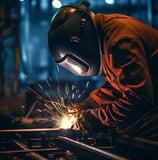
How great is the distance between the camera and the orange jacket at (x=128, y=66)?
1790 millimetres

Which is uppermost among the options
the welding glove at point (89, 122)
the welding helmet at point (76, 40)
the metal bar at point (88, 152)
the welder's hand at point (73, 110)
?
the welding helmet at point (76, 40)

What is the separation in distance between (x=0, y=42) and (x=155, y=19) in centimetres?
533

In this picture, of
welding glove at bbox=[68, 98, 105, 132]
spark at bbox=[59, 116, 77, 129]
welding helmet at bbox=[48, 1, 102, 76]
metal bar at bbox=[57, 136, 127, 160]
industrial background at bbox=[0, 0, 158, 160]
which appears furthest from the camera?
spark at bbox=[59, 116, 77, 129]

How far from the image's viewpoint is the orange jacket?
179 centimetres

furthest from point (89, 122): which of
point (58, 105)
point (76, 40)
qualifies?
point (58, 105)

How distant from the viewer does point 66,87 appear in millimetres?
4305

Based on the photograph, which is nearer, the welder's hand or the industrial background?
the industrial background

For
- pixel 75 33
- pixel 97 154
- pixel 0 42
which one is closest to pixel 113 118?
pixel 97 154

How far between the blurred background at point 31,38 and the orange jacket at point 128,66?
364cm

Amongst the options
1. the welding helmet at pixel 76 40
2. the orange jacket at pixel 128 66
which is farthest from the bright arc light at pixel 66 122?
the welding helmet at pixel 76 40

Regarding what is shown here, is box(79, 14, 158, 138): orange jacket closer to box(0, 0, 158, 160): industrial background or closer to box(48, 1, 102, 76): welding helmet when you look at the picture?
box(48, 1, 102, 76): welding helmet

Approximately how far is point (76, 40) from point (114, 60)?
390mm

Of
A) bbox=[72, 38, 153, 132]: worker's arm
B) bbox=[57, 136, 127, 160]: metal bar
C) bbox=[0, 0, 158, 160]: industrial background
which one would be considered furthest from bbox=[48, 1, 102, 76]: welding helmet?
bbox=[57, 136, 127, 160]: metal bar

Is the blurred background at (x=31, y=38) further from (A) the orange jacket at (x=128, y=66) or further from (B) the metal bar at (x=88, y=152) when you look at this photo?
(B) the metal bar at (x=88, y=152)
